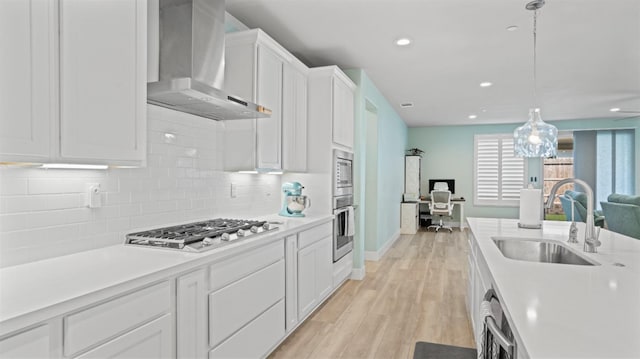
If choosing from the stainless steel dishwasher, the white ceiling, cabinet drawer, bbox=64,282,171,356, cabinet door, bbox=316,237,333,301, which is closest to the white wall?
cabinet drawer, bbox=64,282,171,356


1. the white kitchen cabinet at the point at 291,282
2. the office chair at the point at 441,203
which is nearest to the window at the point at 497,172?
the office chair at the point at 441,203

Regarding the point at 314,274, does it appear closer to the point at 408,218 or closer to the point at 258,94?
the point at 258,94

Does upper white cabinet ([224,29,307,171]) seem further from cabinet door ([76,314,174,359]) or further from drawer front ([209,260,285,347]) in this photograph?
cabinet door ([76,314,174,359])

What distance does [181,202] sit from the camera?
8.48 feet

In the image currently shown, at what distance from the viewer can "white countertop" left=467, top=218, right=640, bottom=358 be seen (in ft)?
2.92

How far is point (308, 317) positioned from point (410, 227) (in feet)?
17.5

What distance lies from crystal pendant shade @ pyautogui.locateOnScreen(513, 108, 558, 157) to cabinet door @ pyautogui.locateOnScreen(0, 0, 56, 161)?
11.0 ft

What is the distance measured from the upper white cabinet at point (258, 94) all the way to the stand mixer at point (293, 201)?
26 cm

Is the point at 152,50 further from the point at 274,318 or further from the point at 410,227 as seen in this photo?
the point at 410,227

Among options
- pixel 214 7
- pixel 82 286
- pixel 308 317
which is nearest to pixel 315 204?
pixel 308 317

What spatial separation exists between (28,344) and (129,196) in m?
1.14

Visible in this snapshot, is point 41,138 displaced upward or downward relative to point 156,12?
downward

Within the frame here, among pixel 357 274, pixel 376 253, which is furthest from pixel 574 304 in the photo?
pixel 376 253

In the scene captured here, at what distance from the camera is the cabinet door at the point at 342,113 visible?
3.92 metres
